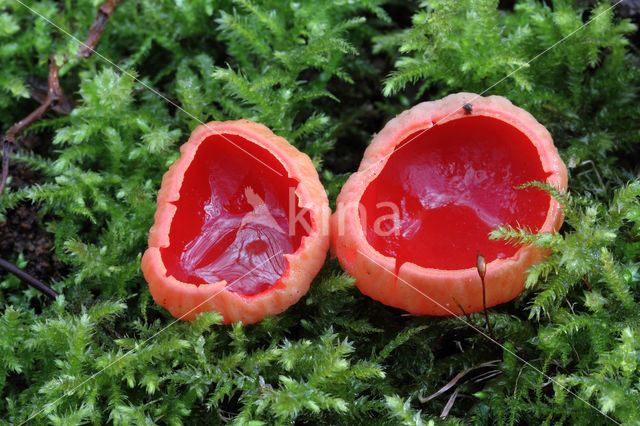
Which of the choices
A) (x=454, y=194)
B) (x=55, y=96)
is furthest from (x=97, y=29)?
(x=454, y=194)

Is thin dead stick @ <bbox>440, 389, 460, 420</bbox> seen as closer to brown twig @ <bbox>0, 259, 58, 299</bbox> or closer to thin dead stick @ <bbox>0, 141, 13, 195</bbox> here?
brown twig @ <bbox>0, 259, 58, 299</bbox>

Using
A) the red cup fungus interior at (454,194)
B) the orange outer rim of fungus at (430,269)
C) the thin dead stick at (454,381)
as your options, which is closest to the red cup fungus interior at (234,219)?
the orange outer rim of fungus at (430,269)

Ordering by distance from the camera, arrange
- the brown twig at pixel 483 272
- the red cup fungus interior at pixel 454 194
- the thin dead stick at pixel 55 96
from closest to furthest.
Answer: the brown twig at pixel 483 272, the red cup fungus interior at pixel 454 194, the thin dead stick at pixel 55 96

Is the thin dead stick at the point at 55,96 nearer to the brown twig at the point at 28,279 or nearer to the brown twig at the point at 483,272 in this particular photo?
the brown twig at the point at 28,279

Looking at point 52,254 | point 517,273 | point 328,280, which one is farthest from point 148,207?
point 517,273

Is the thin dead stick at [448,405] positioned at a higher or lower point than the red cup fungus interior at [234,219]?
lower

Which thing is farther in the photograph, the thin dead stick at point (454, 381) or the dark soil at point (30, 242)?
the dark soil at point (30, 242)

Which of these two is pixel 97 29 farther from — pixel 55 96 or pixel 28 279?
pixel 28 279
